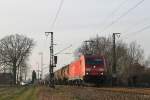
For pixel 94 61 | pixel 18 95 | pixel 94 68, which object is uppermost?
pixel 94 61

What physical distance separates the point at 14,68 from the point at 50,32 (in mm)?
57317

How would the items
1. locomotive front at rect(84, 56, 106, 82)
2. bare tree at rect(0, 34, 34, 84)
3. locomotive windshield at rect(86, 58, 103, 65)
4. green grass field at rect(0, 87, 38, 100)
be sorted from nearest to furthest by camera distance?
green grass field at rect(0, 87, 38, 100), locomotive front at rect(84, 56, 106, 82), locomotive windshield at rect(86, 58, 103, 65), bare tree at rect(0, 34, 34, 84)

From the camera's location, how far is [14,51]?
123 meters

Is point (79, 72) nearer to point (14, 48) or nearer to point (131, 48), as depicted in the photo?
point (14, 48)

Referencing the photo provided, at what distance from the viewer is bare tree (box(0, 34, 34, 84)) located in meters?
120

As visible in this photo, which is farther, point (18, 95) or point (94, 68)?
point (18, 95)

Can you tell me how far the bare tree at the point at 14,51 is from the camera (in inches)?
4732

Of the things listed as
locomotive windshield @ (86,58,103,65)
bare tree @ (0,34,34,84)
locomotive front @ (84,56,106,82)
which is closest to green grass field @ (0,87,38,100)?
locomotive front @ (84,56,106,82)

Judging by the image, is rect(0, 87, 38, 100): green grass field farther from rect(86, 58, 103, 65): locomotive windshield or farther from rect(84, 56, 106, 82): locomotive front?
rect(86, 58, 103, 65): locomotive windshield

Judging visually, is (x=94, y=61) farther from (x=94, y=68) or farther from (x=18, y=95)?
(x=18, y=95)

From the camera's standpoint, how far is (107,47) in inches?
4513

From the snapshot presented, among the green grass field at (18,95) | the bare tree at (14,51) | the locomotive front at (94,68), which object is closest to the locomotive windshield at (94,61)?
the locomotive front at (94,68)

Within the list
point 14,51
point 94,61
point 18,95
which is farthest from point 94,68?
point 14,51

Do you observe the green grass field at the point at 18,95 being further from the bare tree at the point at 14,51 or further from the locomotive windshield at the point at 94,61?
the bare tree at the point at 14,51
